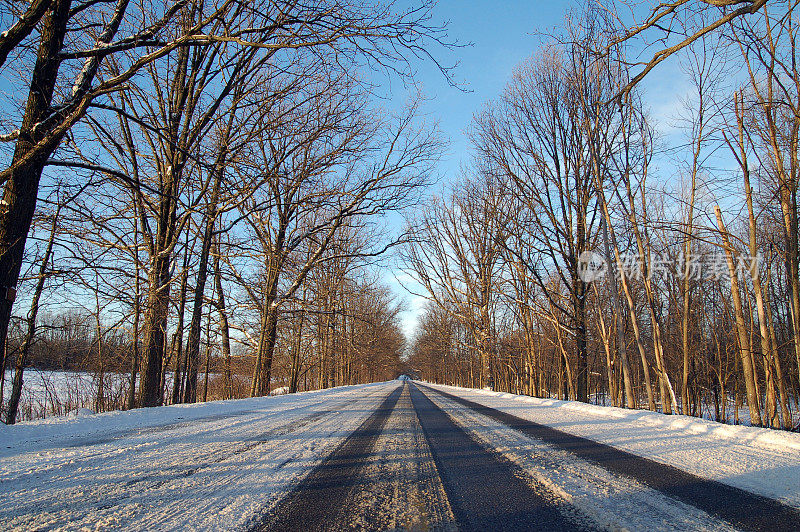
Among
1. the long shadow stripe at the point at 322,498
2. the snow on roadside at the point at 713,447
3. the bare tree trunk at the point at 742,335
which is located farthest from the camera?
the bare tree trunk at the point at 742,335

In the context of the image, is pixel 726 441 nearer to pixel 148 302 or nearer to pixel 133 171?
pixel 148 302

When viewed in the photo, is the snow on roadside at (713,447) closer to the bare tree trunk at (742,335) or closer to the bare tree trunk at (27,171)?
the bare tree trunk at (742,335)

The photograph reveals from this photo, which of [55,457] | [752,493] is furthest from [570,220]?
[55,457]

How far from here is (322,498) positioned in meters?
2.32

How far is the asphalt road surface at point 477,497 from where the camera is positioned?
77.0 inches

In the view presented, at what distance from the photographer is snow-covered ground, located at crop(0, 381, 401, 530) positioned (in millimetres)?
1999

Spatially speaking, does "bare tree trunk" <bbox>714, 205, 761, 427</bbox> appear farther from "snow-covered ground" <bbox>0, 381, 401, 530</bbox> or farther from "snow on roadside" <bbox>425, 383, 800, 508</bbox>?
"snow-covered ground" <bbox>0, 381, 401, 530</bbox>

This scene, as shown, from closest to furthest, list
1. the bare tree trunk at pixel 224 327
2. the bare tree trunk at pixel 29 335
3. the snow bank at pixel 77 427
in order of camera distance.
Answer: the snow bank at pixel 77 427 < the bare tree trunk at pixel 29 335 < the bare tree trunk at pixel 224 327

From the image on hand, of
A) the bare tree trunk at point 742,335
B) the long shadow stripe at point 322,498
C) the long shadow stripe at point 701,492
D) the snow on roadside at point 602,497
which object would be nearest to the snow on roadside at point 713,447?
the long shadow stripe at point 701,492

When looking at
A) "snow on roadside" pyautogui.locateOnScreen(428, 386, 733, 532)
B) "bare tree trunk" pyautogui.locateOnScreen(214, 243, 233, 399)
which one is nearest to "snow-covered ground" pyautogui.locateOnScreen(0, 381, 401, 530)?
"snow on roadside" pyautogui.locateOnScreen(428, 386, 733, 532)

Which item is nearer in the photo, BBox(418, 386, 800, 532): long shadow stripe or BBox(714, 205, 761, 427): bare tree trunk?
BBox(418, 386, 800, 532): long shadow stripe

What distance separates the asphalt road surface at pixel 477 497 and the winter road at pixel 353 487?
11 millimetres

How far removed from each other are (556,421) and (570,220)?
8.47 metres

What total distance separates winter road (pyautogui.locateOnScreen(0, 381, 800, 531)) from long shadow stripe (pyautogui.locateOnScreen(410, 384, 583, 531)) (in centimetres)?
1
